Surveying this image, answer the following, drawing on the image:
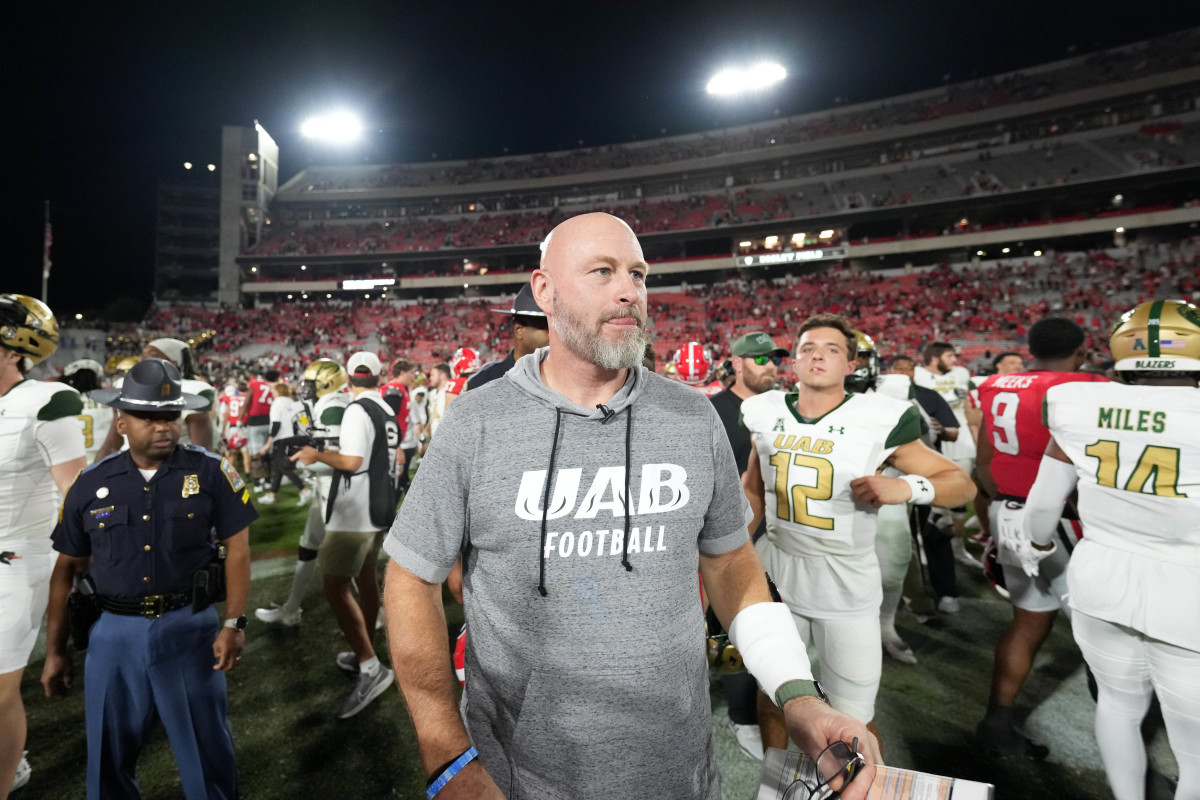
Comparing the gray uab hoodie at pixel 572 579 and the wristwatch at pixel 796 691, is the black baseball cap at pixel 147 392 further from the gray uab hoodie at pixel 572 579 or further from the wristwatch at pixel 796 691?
the wristwatch at pixel 796 691

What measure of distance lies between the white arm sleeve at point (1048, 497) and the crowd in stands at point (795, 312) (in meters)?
19.4

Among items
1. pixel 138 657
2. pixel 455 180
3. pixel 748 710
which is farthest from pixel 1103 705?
pixel 455 180

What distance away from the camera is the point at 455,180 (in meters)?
49.1

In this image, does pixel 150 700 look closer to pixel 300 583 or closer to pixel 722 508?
pixel 300 583

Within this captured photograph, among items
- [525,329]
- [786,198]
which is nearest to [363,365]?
[525,329]

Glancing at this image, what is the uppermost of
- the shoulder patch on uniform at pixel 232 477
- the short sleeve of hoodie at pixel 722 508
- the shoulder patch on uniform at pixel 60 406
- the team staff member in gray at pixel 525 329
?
the team staff member in gray at pixel 525 329

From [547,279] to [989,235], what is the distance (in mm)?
37594

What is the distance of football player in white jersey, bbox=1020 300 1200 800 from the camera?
7.26 feet

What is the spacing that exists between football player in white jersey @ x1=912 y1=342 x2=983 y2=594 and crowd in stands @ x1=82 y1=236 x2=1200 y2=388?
1321 cm

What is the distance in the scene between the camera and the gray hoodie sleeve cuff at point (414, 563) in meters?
1.36

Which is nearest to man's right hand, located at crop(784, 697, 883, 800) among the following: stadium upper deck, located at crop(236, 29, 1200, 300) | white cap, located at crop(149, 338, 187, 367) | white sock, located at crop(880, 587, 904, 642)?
white sock, located at crop(880, 587, 904, 642)

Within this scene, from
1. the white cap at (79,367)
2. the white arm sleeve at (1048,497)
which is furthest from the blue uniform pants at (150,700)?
the white arm sleeve at (1048,497)

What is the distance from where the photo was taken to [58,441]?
9.09 ft

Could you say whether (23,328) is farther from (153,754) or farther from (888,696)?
(888,696)
